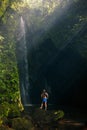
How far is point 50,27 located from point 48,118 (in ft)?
57.4

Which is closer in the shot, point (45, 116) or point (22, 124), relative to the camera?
point (22, 124)

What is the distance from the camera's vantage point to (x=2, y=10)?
29.5 meters

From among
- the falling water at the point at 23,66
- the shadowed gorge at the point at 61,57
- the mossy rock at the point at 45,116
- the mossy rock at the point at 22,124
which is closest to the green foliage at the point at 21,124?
the mossy rock at the point at 22,124

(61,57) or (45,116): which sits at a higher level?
(61,57)

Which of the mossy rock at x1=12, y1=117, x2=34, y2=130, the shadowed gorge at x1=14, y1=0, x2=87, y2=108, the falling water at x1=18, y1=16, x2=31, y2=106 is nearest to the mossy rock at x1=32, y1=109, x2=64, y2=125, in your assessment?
the mossy rock at x1=12, y1=117, x2=34, y2=130

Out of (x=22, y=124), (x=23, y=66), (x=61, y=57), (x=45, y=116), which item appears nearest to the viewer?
(x=22, y=124)

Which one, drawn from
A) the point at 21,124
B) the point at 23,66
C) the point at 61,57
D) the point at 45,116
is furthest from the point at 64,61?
the point at 21,124

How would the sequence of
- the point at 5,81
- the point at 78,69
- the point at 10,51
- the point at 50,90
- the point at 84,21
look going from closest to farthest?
the point at 5,81 → the point at 10,51 → the point at 84,21 → the point at 78,69 → the point at 50,90

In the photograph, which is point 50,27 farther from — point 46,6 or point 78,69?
point 78,69

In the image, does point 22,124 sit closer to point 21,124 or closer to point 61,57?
point 21,124

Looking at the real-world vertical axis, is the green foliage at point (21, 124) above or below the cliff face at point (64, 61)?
below

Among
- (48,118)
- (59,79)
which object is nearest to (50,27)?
(59,79)

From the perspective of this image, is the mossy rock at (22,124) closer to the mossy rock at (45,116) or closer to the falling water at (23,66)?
the mossy rock at (45,116)

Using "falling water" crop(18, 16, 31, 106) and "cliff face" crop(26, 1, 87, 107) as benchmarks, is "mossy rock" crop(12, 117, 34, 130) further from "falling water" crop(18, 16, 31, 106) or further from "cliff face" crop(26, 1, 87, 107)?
"falling water" crop(18, 16, 31, 106)
